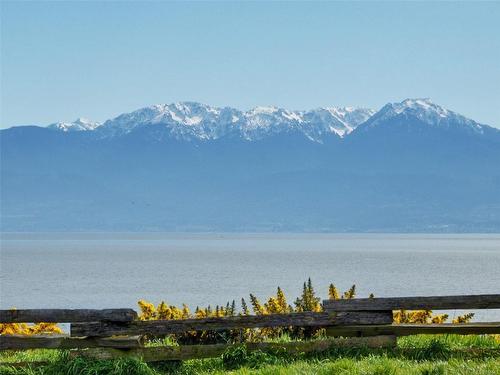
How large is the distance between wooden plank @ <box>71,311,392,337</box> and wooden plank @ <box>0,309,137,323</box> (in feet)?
0.44

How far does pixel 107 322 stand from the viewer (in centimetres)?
1455

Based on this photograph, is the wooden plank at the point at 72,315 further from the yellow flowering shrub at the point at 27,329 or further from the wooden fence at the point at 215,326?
the yellow flowering shrub at the point at 27,329

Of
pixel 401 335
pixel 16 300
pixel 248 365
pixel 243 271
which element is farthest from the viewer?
pixel 243 271

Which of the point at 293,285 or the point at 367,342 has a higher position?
the point at 367,342

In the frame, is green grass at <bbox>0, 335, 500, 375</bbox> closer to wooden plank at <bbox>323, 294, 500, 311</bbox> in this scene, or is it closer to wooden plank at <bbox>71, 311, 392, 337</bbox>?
wooden plank at <bbox>71, 311, 392, 337</bbox>

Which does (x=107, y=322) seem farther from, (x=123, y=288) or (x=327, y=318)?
(x=123, y=288)

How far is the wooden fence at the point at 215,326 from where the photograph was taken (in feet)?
47.4

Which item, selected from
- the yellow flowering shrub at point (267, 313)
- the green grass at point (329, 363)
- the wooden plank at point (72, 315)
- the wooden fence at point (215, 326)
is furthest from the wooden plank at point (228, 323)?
the yellow flowering shrub at point (267, 313)

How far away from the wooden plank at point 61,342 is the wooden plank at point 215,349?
0.14 m

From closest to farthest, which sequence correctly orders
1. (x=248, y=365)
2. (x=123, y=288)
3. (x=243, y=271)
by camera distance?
(x=248, y=365) → (x=123, y=288) → (x=243, y=271)

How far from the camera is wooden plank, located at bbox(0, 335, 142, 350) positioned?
14.4 m

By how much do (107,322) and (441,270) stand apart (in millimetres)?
126416

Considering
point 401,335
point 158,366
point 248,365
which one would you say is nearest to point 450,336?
point 401,335

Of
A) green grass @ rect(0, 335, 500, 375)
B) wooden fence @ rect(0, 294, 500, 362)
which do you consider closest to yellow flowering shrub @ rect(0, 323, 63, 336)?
green grass @ rect(0, 335, 500, 375)
